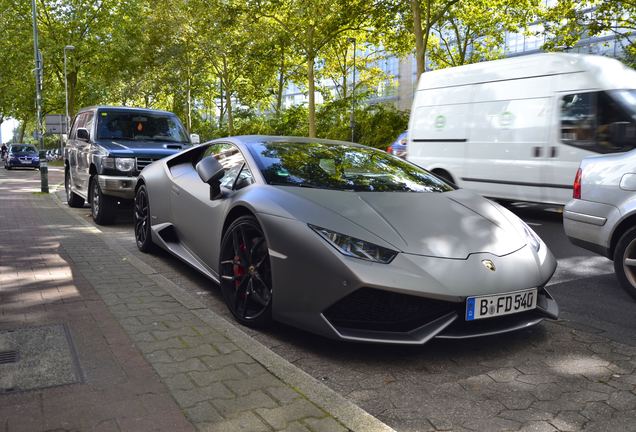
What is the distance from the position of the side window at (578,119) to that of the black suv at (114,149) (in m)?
5.92

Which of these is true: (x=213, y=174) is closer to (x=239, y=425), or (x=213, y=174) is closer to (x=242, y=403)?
(x=242, y=403)

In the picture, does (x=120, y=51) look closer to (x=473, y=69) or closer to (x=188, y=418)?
(x=473, y=69)

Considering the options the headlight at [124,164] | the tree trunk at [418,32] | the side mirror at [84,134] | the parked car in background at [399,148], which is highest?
the tree trunk at [418,32]

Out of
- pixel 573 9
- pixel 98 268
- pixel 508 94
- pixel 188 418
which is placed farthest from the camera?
pixel 573 9

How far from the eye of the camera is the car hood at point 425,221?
3400 millimetres

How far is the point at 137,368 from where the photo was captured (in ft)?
10.1

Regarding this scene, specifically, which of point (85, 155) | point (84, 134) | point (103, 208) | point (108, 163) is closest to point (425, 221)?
point (108, 163)

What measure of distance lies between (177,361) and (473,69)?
26.8 ft

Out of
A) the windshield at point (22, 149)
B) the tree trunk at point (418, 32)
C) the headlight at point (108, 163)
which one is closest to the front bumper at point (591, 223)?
the headlight at point (108, 163)

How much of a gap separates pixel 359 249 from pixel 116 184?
6.28 m

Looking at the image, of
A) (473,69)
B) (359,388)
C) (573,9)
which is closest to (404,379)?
(359,388)

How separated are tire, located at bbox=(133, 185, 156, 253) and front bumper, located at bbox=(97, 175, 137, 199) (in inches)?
84.9

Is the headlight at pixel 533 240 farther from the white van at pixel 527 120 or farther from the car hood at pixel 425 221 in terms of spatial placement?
the white van at pixel 527 120

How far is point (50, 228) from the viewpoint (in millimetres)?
8102
